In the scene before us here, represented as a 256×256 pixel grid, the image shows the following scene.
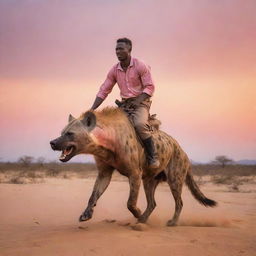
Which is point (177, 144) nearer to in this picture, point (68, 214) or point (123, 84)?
point (123, 84)

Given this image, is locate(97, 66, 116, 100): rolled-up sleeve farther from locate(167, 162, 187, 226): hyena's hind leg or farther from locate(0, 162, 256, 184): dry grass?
locate(0, 162, 256, 184): dry grass

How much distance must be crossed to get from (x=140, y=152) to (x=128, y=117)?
0.66m

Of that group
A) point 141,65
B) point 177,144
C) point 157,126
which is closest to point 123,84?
point 141,65

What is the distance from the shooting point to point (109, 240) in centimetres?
561

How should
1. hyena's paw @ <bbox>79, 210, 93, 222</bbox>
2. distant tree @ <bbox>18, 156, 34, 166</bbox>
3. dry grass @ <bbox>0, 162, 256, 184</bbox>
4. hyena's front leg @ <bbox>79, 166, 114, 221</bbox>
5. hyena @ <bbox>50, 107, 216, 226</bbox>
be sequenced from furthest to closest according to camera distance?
distant tree @ <bbox>18, 156, 34, 166</bbox> < dry grass @ <bbox>0, 162, 256, 184</bbox> < hyena's front leg @ <bbox>79, 166, 114, 221</bbox> < hyena's paw @ <bbox>79, 210, 93, 222</bbox> < hyena @ <bbox>50, 107, 216, 226</bbox>

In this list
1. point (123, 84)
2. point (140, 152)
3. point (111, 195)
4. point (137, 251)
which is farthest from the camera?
point (111, 195)

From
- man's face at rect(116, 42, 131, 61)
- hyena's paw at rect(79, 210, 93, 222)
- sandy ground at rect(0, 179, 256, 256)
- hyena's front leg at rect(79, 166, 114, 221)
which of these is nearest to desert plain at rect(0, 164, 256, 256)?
sandy ground at rect(0, 179, 256, 256)

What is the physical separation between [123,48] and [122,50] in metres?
0.04

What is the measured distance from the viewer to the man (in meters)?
7.31

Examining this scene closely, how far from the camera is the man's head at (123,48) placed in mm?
7320

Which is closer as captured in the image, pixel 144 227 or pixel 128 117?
pixel 144 227

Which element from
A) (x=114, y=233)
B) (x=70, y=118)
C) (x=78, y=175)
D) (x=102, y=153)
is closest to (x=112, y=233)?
(x=114, y=233)

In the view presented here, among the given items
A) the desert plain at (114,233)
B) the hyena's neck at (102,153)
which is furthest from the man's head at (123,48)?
the desert plain at (114,233)

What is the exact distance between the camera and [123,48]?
24.0 feet
